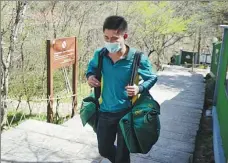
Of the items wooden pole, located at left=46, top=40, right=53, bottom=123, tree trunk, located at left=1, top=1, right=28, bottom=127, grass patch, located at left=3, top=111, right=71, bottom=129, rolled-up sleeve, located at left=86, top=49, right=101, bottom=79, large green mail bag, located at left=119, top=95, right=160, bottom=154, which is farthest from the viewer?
grass patch, located at left=3, top=111, right=71, bottom=129

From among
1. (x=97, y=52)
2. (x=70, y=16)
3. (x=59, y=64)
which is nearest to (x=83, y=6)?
(x=70, y=16)

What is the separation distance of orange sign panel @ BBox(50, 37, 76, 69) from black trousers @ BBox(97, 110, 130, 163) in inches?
104

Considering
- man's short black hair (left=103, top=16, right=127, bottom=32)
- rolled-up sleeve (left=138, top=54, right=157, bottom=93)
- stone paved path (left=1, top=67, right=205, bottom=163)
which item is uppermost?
man's short black hair (left=103, top=16, right=127, bottom=32)

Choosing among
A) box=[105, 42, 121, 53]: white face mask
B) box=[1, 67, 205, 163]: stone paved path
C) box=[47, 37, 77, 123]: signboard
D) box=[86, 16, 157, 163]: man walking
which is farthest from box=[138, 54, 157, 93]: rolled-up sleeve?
box=[47, 37, 77, 123]: signboard

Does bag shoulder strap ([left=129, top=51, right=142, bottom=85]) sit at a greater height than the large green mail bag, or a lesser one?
greater

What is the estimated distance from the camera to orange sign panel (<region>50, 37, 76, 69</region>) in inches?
194

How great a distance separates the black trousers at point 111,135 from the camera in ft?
8.13

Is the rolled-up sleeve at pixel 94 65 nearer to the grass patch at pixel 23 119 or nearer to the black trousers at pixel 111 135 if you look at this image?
the black trousers at pixel 111 135

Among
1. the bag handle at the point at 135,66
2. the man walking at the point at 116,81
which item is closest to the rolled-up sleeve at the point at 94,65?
the man walking at the point at 116,81

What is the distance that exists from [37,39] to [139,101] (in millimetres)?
7559

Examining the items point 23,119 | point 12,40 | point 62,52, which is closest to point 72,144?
point 62,52

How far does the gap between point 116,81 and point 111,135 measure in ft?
1.63

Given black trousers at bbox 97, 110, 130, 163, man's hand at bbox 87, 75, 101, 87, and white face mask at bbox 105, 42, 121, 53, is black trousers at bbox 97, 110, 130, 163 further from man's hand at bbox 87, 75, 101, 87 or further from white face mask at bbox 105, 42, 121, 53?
white face mask at bbox 105, 42, 121, 53

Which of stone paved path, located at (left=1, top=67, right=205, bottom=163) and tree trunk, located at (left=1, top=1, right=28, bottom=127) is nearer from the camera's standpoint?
stone paved path, located at (left=1, top=67, right=205, bottom=163)
